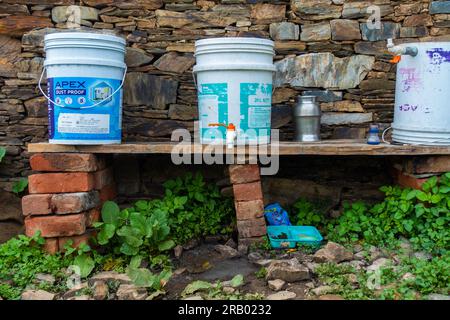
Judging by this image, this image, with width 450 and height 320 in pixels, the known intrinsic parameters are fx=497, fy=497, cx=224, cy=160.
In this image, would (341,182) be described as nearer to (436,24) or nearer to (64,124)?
(436,24)

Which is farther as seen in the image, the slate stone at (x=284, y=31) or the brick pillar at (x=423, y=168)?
the slate stone at (x=284, y=31)

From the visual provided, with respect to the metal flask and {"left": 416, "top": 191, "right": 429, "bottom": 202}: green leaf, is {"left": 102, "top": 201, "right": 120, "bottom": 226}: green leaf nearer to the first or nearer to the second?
the metal flask

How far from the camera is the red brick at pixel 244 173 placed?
11.4ft

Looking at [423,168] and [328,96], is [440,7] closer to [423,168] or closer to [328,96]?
[328,96]

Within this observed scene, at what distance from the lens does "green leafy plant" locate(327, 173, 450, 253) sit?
341 cm

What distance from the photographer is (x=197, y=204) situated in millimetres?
3895

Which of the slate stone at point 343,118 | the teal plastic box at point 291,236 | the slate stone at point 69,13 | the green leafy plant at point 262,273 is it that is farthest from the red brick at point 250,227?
the slate stone at point 69,13

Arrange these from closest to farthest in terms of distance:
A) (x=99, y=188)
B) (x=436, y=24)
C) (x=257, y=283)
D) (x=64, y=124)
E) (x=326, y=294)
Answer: (x=326, y=294), (x=257, y=283), (x=64, y=124), (x=99, y=188), (x=436, y=24)

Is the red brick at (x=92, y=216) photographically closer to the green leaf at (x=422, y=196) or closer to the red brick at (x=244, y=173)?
the red brick at (x=244, y=173)

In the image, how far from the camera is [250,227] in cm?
353

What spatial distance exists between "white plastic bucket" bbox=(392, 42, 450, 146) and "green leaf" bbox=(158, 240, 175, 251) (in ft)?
6.04

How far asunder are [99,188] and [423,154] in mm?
2345

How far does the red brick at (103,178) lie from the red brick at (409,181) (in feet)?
7.44

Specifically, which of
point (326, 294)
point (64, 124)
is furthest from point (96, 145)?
point (326, 294)
